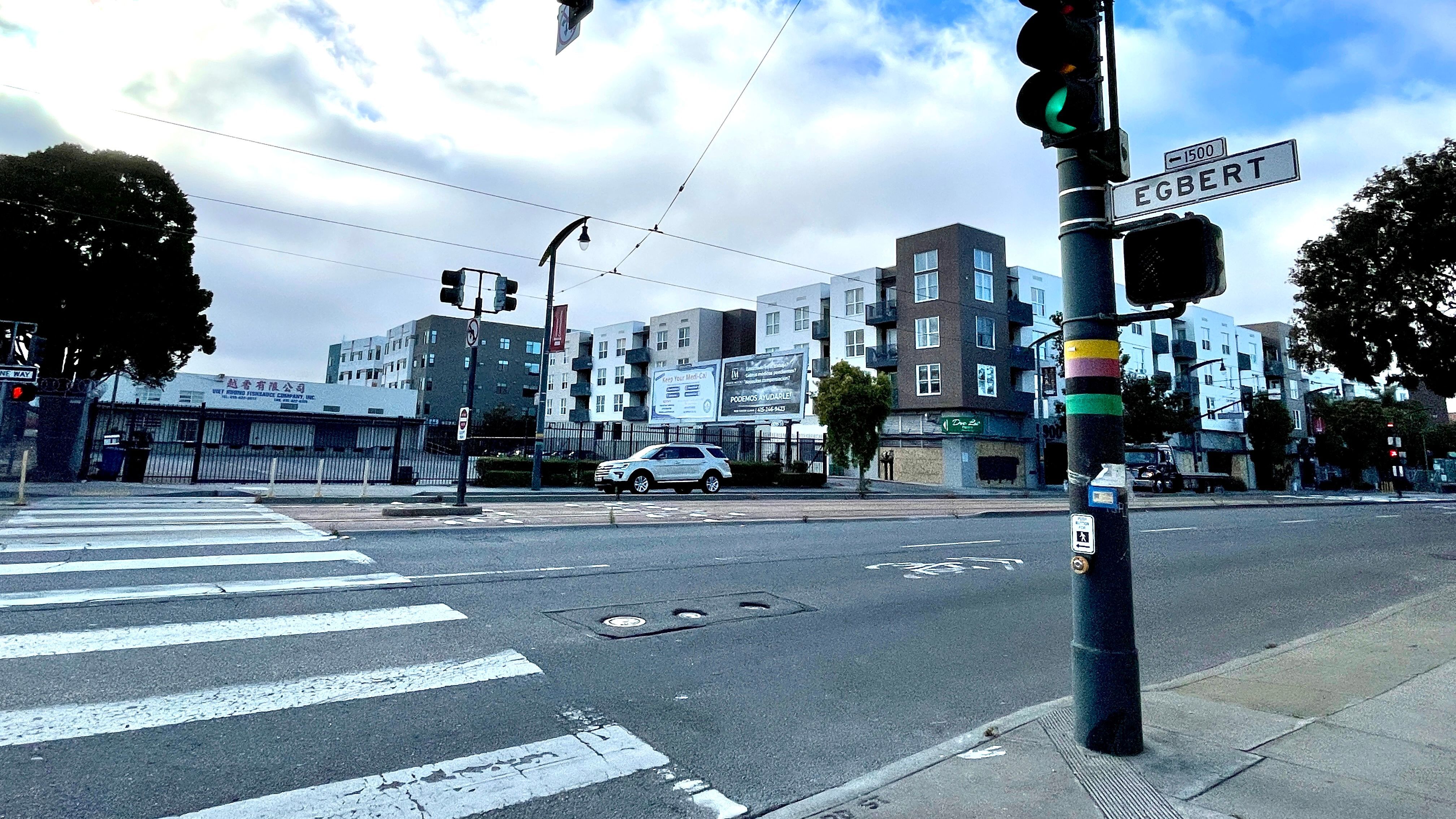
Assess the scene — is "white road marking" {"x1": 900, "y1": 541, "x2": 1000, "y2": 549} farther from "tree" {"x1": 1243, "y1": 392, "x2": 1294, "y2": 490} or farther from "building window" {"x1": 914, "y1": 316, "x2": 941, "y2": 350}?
"tree" {"x1": 1243, "y1": 392, "x2": 1294, "y2": 490}

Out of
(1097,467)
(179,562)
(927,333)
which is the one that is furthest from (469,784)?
(927,333)

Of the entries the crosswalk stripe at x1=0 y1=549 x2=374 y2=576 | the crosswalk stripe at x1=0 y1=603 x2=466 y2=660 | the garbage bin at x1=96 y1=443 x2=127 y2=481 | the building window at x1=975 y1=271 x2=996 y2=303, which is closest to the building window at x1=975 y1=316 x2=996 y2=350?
the building window at x1=975 y1=271 x2=996 y2=303

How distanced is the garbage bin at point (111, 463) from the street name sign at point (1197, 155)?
27.2m

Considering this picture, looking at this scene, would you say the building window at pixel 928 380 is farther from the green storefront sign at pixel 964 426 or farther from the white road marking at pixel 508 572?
the white road marking at pixel 508 572

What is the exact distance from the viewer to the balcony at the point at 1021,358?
5162 centimetres

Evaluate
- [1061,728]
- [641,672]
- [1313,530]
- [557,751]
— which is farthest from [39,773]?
[1313,530]

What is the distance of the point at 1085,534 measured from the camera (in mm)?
3855

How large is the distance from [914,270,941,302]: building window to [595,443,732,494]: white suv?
86.7 ft

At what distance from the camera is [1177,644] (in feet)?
22.7

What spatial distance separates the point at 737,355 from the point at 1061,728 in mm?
66051

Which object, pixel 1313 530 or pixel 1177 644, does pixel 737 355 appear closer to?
pixel 1313 530

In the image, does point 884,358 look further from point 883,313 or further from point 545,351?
point 545,351

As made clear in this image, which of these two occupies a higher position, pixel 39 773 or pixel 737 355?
pixel 737 355

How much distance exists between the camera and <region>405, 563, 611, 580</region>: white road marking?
8.18m
